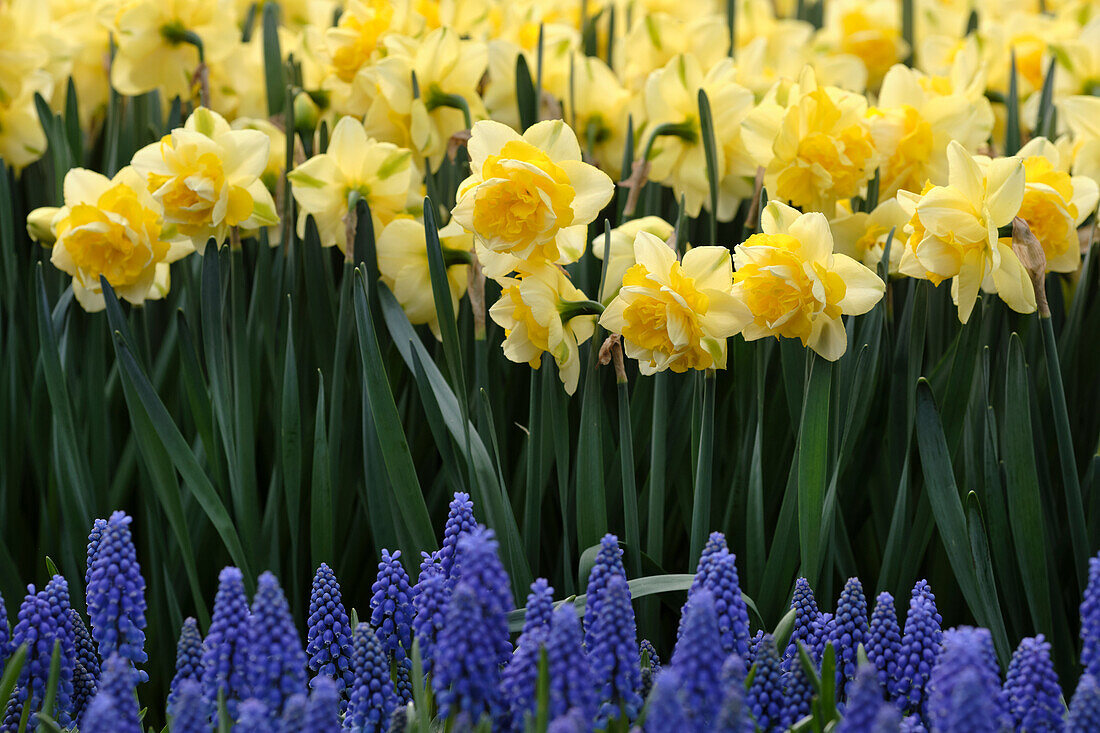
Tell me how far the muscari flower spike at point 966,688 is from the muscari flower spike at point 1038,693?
42 mm

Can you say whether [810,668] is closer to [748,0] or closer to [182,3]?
[182,3]

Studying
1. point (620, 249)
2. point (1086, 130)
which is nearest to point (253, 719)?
point (620, 249)

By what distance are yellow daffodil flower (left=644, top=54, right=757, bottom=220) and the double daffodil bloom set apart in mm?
673

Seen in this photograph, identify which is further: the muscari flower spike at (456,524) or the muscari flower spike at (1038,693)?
the muscari flower spike at (456,524)

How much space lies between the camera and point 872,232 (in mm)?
1959

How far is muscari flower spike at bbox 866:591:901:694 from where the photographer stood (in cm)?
137

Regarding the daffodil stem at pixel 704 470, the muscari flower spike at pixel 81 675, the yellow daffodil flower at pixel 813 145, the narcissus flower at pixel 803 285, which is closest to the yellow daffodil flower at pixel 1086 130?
the yellow daffodil flower at pixel 813 145

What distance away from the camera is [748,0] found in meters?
3.48

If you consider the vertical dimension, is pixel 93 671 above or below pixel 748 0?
below

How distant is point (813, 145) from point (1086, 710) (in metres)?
1.12

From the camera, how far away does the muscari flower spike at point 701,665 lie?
110 cm

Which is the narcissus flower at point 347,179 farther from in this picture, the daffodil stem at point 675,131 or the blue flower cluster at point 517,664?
the blue flower cluster at point 517,664

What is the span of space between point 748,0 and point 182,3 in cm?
181

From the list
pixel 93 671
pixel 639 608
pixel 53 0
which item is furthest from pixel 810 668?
pixel 53 0
